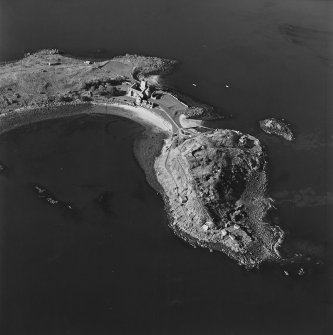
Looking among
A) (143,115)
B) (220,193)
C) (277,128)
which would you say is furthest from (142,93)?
(220,193)

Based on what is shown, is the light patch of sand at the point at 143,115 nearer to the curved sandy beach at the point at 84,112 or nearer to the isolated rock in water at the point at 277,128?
the curved sandy beach at the point at 84,112

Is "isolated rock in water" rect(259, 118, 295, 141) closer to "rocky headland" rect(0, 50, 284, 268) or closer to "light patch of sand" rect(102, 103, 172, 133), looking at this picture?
"rocky headland" rect(0, 50, 284, 268)

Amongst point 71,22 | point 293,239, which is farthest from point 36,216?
point 71,22

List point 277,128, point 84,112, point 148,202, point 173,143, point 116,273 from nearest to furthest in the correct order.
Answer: point 116,273, point 148,202, point 173,143, point 277,128, point 84,112

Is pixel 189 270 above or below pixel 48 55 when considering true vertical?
below

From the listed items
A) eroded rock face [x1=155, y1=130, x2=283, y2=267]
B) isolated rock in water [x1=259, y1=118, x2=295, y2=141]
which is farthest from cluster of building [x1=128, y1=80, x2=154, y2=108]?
isolated rock in water [x1=259, y1=118, x2=295, y2=141]

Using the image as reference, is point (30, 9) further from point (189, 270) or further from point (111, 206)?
point (189, 270)

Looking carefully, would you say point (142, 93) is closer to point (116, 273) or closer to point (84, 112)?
point (84, 112)
